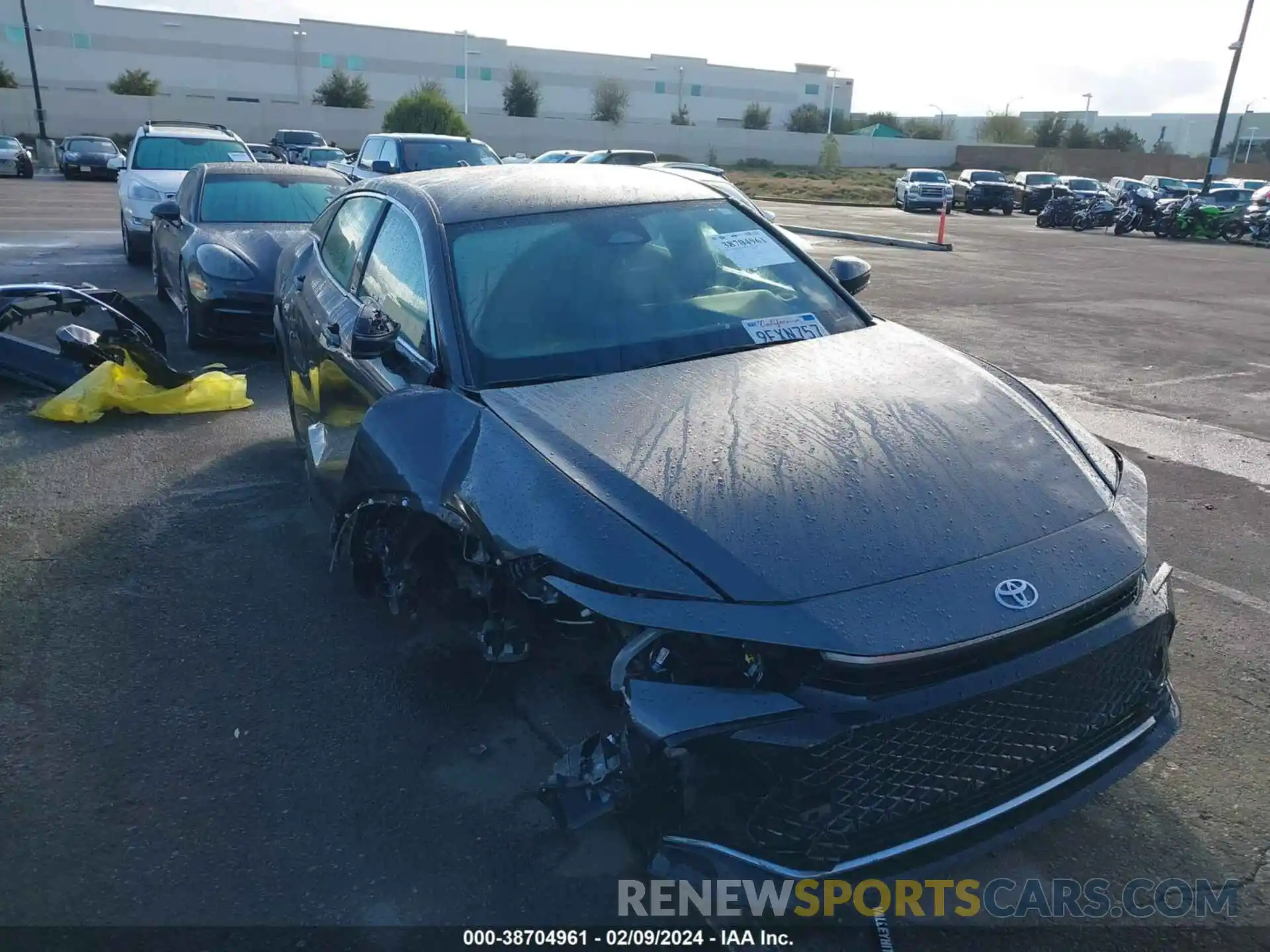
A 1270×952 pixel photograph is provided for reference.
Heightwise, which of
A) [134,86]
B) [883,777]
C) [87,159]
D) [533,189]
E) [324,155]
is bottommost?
[87,159]

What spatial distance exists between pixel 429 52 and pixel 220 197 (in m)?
78.4

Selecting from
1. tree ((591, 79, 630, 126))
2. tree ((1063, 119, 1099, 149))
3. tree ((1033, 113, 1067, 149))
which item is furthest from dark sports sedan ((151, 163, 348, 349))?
tree ((1063, 119, 1099, 149))

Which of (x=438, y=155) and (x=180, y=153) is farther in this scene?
(x=438, y=155)

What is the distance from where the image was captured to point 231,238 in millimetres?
8586

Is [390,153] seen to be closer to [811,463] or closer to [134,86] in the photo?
[811,463]

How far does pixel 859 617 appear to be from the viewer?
7.25ft

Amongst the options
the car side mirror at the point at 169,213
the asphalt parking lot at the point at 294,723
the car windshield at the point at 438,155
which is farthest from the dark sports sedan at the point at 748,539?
the car windshield at the point at 438,155

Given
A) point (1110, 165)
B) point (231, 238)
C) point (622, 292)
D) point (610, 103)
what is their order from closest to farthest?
1. point (622, 292)
2. point (231, 238)
3. point (1110, 165)
4. point (610, 103)

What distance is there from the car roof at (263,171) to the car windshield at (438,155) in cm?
468

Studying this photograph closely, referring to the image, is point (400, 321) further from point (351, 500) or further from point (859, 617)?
point (859, 617)

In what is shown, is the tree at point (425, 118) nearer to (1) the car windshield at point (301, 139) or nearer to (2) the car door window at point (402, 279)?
(1) the car windshield at point (301, 139)

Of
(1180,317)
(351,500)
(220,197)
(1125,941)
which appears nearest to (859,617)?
(1125,941)

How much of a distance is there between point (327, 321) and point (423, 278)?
1.07 m

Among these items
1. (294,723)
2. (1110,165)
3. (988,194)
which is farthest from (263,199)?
(1110,165)
